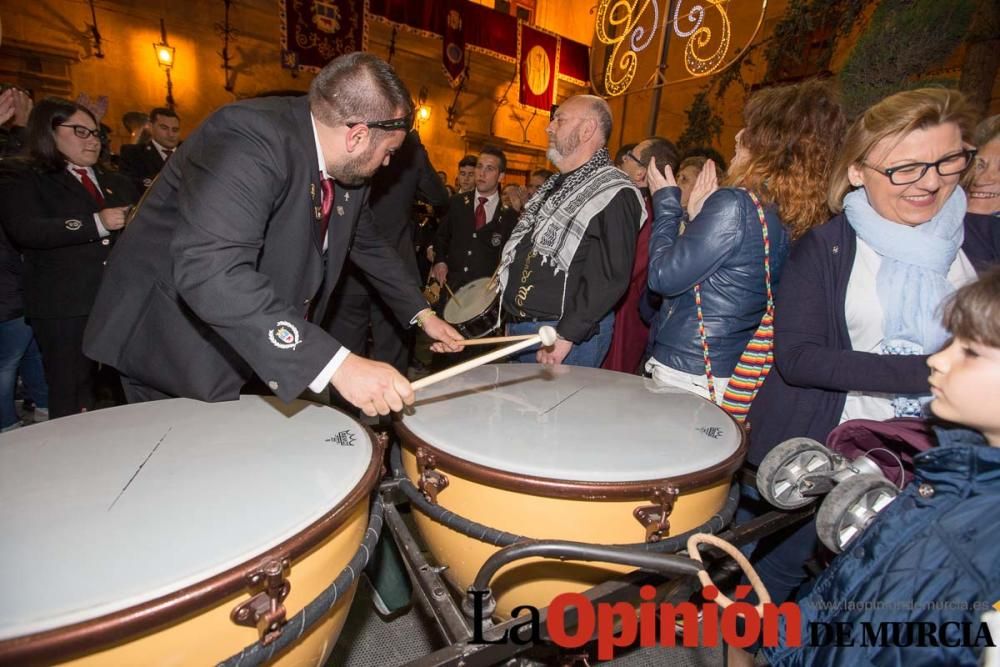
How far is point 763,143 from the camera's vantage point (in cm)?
159

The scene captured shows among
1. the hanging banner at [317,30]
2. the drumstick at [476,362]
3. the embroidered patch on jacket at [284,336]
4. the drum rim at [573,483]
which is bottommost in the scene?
the drum rim at [573,483]

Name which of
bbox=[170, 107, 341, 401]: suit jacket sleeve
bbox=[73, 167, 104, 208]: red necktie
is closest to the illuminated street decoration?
bbox=[170, 107, 341, 401]: suit jacket sleeve

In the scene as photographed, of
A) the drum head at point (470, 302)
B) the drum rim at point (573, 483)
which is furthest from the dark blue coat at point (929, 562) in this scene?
the drum head at point (470, 302)

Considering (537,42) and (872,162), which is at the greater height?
(537,42)

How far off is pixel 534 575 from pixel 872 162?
4.71 ft

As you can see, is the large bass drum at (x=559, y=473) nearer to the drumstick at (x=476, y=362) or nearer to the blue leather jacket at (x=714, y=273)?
the drumstick at (x=476, y=362)

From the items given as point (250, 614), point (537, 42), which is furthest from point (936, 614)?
point (537, 42)

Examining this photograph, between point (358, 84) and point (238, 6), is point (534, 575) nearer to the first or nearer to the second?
point (358, 84)

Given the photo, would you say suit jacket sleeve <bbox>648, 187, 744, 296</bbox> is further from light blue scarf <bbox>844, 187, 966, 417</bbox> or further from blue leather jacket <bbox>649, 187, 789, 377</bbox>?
light blue scarf <bbox>844, 187, 966, 417</bbox>

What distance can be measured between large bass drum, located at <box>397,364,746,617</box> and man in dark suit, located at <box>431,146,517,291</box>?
10.0 feet

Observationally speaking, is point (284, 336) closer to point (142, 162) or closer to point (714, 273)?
point (714, 273)

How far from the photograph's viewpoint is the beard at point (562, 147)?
7.36 feet

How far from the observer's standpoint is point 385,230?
2896mm

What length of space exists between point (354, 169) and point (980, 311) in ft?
4.73
